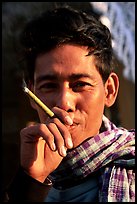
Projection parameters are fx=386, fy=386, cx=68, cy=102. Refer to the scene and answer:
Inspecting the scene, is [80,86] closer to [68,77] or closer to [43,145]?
[68,77]

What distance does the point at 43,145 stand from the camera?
3.00ft

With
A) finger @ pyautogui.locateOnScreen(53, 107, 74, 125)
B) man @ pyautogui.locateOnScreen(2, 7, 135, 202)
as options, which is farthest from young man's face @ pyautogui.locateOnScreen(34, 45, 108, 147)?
finger @ pyautogui.locateOnScreen(53, 107, 74, 125)

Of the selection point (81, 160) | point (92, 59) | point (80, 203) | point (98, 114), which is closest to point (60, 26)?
point (92, 59)

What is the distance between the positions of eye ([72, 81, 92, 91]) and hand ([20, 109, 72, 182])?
0.18 meters

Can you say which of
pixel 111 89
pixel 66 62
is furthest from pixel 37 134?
pixel 111 89

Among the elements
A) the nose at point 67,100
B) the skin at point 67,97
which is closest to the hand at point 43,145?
the skin at point 67,97

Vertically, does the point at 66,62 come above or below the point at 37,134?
above

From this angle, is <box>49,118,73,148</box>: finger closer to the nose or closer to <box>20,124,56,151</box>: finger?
<box>20,124,56,151</box>: finger

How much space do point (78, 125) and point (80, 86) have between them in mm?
105

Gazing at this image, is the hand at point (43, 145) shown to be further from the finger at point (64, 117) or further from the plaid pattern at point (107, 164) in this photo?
the plaid pattern at point (107, 164)

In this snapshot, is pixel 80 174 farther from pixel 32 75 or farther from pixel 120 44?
pixel 120 44

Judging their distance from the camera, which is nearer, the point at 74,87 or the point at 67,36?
the point at 74,87

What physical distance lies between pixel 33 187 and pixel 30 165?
58mm

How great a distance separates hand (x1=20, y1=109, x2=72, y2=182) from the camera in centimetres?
78
